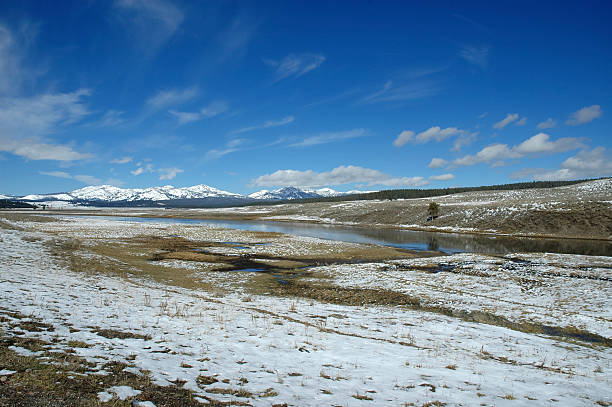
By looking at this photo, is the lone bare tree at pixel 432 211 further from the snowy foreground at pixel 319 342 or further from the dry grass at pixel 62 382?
the dry grass at pixel 62 382

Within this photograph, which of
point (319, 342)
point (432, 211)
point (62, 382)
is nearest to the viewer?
point (62, 382)

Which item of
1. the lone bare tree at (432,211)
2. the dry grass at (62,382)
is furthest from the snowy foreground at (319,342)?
the lone bare tree at (432,211)

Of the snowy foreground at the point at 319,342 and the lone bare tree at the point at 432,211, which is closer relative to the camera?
→ the snowy foreground at the point at 319,342

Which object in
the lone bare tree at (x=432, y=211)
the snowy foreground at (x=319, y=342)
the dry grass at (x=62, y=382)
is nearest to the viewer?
the dry grass at (x=62, y=382)

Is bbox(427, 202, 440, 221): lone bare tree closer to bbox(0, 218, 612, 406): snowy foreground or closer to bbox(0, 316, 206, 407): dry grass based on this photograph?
bbox(0, 218, 612, 406): snowy foreground

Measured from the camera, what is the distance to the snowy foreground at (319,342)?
841 centimetres

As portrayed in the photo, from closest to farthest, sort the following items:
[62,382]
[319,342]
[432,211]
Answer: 1. [62,382]
2. [319,342]
3. [432,211]

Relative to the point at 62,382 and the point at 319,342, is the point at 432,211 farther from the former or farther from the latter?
the point at 62,382

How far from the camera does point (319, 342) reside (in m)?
12.3

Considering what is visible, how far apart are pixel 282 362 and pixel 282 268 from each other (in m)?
23.4

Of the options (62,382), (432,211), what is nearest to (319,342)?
(62,382)

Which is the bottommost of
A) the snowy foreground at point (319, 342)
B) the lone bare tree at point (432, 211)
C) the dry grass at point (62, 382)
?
the snowy foreground at point (319, 342)

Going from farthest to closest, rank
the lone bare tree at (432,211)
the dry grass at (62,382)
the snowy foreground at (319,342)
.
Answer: the lone bare tree at (432,211)
the snowy foreground at (319,342)
the dry grass at (62,382)

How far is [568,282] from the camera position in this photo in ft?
83.9
